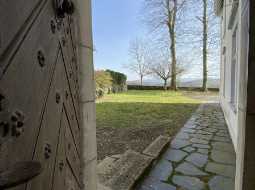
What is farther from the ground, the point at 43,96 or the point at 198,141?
the point at 43,96

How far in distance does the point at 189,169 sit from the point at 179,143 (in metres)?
0.95

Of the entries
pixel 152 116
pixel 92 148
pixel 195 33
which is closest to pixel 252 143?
pixel 92 148

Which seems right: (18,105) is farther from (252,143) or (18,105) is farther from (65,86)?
(252,143)

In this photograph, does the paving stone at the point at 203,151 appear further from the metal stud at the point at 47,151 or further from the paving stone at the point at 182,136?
the metal stud at the point at 47,151

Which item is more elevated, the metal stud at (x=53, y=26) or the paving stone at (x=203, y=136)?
the metal stud at (x=53, y=26)

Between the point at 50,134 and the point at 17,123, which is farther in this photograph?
the point at 50,134

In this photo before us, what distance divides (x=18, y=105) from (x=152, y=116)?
522 cm

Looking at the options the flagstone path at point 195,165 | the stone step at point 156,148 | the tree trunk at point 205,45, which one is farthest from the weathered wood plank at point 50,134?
the tree trunk at point 205,45

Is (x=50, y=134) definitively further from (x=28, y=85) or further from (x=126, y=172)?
(x=126, y=172)

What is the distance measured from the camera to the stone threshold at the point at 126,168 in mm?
1896

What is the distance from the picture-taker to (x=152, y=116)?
563 centimetres

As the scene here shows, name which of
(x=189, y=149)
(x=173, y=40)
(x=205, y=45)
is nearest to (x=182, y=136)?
(x=189, y=149)

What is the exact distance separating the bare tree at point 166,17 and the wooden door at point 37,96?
1497cm

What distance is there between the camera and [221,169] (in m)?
2.33
